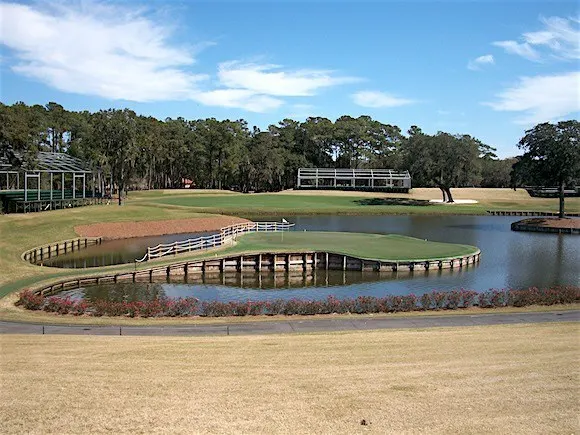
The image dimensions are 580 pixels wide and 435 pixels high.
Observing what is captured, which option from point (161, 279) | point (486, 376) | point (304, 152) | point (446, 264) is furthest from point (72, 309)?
point (304, 152)

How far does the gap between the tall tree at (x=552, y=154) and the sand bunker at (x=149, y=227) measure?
45071 millimetres

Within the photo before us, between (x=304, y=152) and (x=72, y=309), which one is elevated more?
(x=304, y=152)

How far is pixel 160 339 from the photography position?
71.3ft

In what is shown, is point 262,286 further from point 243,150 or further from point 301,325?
point 243,150

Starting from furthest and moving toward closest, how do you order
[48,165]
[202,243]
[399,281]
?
[48,165] → [202,243] → [399,281]

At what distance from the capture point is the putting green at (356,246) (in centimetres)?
4929

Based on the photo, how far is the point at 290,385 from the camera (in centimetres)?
1506

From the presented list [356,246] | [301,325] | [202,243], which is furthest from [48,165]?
[301,325]

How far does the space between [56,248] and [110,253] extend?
5541mm

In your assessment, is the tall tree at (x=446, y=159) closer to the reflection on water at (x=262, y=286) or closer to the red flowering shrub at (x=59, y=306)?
the reflection on water at (x=262, y=286)

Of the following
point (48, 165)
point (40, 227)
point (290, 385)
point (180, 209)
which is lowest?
point (290, 385)

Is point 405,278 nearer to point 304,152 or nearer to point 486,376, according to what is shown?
point 486,376

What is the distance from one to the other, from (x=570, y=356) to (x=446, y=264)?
30.3 meters

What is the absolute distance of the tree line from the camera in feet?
363
